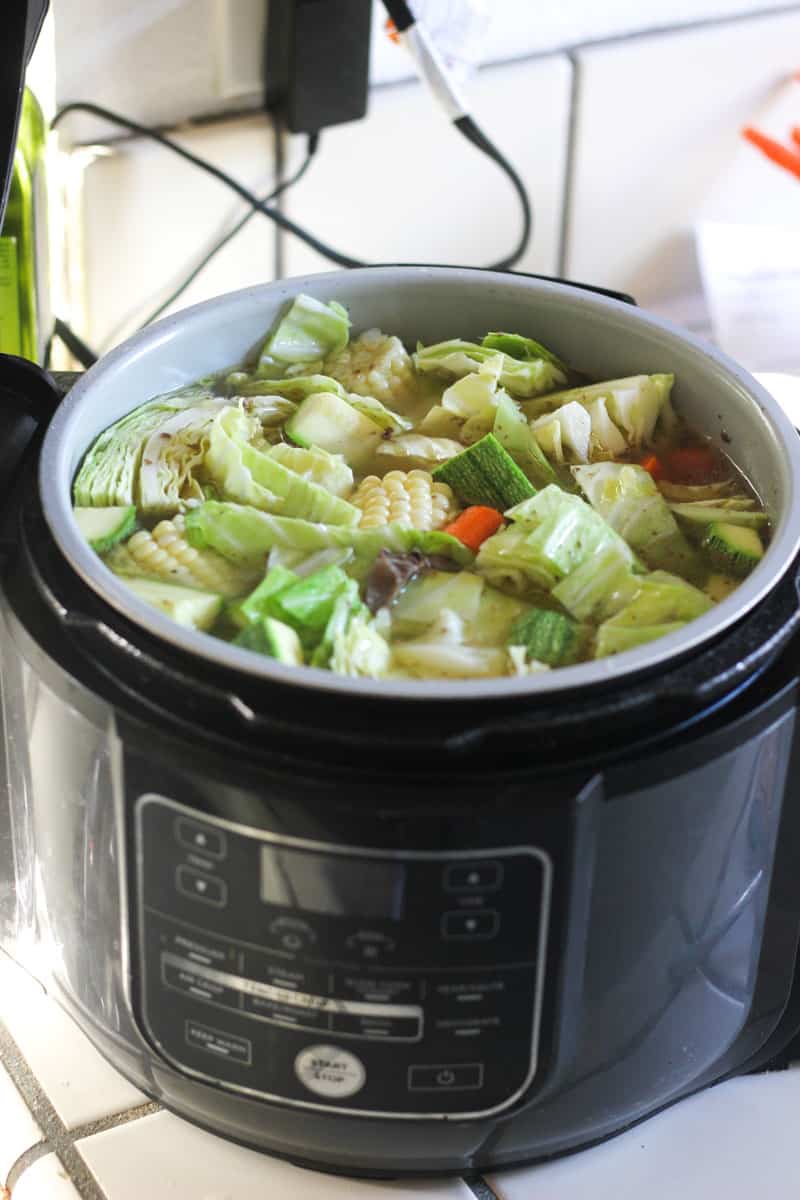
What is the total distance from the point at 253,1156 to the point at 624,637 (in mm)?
302

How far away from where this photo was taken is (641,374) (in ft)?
2.96

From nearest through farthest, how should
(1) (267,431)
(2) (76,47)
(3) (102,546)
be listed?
(3) (102,546), (1) (267,431), (2) (76,47)

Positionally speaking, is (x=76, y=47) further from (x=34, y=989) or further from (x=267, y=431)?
(x=34, y=989)

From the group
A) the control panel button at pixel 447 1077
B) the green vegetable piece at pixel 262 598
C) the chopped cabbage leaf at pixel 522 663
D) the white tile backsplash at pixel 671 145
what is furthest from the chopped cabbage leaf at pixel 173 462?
the white tile backsplash at pixel 671 145

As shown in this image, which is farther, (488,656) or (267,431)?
(267,431)

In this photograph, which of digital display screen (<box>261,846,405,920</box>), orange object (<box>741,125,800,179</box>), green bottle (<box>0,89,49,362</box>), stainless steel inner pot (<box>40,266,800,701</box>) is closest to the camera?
digital display screen (<box>261,846,405,920</box>)

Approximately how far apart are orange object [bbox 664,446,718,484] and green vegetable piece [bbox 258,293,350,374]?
21cm

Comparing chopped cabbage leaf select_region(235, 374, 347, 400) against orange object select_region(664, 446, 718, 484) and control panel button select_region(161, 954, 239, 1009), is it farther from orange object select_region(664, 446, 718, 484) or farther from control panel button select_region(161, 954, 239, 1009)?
control panel button select_region(161, 954, 239, 1009)

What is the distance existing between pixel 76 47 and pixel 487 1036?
0.82m

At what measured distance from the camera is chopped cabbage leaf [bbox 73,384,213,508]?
31.0 inches

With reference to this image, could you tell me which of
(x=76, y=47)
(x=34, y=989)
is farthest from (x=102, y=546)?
(x=76, y=47)

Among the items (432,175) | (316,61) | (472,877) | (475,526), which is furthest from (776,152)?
(472,877)

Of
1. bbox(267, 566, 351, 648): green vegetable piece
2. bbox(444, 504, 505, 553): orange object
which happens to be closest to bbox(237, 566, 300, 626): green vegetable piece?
bbox(267, 566, 351, 648): green vegetable piece

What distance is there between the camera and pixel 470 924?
61 cm
